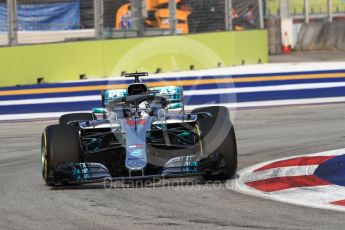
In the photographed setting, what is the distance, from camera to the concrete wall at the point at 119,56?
21.6 metres

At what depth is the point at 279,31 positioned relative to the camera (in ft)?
133

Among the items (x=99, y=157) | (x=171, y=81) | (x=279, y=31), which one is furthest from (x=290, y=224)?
(x=279, y=31)

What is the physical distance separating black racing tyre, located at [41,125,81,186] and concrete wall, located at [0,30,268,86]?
13066 millimetres

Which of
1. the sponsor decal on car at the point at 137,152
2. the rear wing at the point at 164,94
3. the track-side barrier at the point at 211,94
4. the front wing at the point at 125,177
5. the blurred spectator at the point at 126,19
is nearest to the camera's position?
the front wing at the point at 125,177

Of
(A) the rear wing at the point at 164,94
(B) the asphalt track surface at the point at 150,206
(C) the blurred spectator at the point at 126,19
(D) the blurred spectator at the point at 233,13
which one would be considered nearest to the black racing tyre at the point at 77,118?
(A) the rear wing at the point at 164,94

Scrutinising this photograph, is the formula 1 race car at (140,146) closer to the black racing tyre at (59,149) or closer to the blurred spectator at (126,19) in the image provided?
the black racing tyre at (59,149)

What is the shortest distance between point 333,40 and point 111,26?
1988cm

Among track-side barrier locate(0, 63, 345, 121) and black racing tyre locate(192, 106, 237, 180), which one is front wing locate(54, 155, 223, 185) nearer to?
black racing tyre locate(192, 106, 237, 180)

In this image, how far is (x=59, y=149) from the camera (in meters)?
8.15

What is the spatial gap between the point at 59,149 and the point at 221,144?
1.57 metres

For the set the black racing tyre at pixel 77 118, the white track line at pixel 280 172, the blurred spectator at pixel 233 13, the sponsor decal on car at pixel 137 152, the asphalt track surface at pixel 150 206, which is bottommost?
the asphalt track surface at pixel 150 206

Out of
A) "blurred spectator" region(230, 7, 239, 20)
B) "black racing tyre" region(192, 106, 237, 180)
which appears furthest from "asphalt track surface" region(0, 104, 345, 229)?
"blurred spectator" region(230, 7, 239, 20)

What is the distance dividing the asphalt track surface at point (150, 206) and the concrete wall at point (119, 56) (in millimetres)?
10733

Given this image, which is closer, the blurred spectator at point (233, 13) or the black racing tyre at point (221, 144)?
the black racing tyre at point (221, 144)
